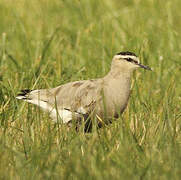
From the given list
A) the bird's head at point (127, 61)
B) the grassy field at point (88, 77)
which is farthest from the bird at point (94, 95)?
the grassy field at point (88, 77)

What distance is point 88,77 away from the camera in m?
7.33

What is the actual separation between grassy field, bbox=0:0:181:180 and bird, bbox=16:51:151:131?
0.15 m

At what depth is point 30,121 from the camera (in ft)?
18.7

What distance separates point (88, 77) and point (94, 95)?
44.8 inches

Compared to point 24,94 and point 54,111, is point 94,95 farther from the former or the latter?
point 24,94

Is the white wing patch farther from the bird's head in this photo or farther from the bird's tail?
the bird's head

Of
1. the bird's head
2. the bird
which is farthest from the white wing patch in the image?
the bird's head

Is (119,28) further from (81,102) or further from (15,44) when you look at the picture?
(81,102)

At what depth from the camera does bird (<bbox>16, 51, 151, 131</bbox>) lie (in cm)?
605

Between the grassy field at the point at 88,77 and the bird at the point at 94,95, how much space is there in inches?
6.0

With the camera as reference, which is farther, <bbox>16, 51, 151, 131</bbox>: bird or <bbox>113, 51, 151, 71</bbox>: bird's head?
<bbox>113, 51, 151, 71</bbox>: bird's head

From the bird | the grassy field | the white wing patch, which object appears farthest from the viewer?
the white wing patch

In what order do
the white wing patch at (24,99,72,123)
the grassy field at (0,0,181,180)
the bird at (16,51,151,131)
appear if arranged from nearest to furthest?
the grassy field at (0,0,181,180)
the bird at (16,51,151,131)
the white wing patch at (24,99,72,123)

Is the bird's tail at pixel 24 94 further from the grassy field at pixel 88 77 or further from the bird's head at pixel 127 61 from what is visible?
the bird's head at pixel 127 61
